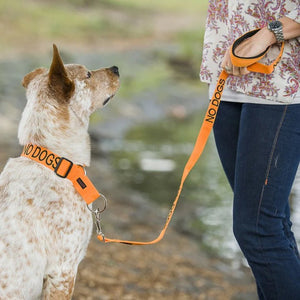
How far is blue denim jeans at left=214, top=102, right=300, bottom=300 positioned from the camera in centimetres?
195

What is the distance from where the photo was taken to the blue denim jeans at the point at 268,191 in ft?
6.38

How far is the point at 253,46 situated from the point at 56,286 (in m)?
1.29

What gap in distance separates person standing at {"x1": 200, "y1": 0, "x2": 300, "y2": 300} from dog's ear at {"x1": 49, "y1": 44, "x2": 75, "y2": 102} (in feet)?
2.33

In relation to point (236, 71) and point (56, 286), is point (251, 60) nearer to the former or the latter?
point (236, 71)

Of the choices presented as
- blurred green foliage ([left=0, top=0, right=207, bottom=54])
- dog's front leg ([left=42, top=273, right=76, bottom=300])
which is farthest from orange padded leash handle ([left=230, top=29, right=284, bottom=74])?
blurred green foliage ([left=0, top=0, right=207, bottom=54])

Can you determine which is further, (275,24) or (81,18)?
(81,18)

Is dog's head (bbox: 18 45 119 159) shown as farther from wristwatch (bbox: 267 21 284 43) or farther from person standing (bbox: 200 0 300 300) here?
wristwatch (bbox: 267 21 284 43)

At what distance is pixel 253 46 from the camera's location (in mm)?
1999

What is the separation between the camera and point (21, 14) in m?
14.3

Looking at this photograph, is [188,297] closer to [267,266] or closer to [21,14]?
[267,266]

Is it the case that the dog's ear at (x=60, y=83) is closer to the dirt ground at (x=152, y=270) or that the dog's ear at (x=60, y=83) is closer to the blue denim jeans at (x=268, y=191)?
the blue denim jeans at (x=268, y=191)

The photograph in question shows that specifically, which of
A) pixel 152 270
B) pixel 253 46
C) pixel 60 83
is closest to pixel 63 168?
pixel 60 83

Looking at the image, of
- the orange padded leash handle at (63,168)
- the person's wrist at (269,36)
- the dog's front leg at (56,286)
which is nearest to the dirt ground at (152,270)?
the dog's front leg at (56,286)

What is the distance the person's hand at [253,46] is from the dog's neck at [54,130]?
791 mm
